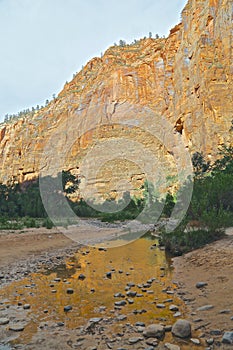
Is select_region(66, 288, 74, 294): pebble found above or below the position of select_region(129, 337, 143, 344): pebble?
above

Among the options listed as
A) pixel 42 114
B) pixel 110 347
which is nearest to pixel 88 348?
pixel 110 347

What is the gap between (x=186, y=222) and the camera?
32.0ft

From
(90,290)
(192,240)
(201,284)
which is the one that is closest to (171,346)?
(201,284)

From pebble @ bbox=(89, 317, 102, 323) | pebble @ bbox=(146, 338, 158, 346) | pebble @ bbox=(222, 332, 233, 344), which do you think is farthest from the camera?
pebble @ bbox=(89, 317, 102, 323)

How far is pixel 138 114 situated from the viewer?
62.5 metres

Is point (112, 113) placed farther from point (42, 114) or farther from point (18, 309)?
point (18, 309)

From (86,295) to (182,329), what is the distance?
2.06 m

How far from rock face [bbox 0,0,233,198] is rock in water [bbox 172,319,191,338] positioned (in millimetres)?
32333

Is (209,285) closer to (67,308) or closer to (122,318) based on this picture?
(122,318)

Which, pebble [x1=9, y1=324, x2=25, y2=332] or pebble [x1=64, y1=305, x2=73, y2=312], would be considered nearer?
pebble [x1=9, y1=324, x2=25, y2=332]

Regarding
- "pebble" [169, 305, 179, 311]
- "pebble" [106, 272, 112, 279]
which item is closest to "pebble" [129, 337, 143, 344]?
"pebble" [169, 305, 179, 311]

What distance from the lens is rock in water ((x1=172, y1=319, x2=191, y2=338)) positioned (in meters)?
3.20

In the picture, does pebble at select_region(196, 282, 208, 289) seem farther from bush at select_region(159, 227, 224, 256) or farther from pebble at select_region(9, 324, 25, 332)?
bush at select_region(159, 227, 224, 256)

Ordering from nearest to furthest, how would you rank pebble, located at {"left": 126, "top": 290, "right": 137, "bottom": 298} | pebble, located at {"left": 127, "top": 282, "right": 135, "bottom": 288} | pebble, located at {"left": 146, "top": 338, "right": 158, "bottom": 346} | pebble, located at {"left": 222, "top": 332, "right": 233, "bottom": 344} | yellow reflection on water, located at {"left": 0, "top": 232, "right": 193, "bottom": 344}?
pebble, located at {"left": 222, "top": 332, "right": 233, "bottom": 344} < pebble, located at {"left": 146, "top": 338, "right": 158, "bottom": 346} < yellow reflection on water, located at {"left": 0, "top": 232, "right": 193, "bottom": 344} < pebble, located at {"left": 126, "top": 290, "right": 137, "bottom": 298} < pebble, located at {"left": 127, "top": 282, "right": 135, "bottom": 288}
